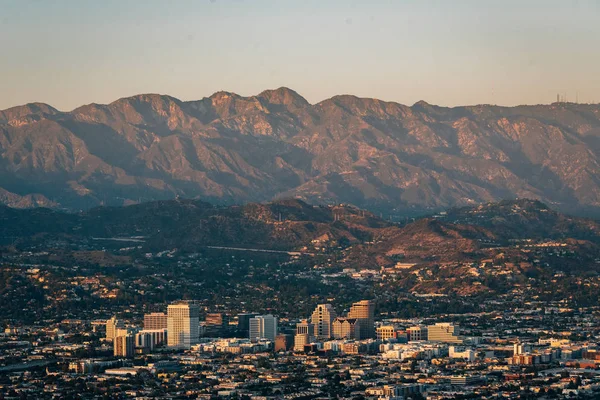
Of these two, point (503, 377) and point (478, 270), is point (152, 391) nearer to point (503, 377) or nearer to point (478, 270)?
point (503, 377)

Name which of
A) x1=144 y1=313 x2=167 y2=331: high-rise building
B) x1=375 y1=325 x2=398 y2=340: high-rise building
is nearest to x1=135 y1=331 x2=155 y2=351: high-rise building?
x1=144 y1=313 x2=167 y2=331: high-rise building

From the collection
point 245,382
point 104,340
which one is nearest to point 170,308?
point 104,340

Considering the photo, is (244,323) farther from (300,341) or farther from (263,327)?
(300,341)

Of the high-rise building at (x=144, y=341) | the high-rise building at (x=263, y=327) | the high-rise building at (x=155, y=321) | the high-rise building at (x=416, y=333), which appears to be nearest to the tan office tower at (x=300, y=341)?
the high-rise building at (x=263, y=327)

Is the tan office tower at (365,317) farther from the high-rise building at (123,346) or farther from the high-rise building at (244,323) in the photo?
the high-rise building at (123,346)

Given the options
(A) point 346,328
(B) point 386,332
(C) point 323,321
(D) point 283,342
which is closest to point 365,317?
(A) point 346,328
